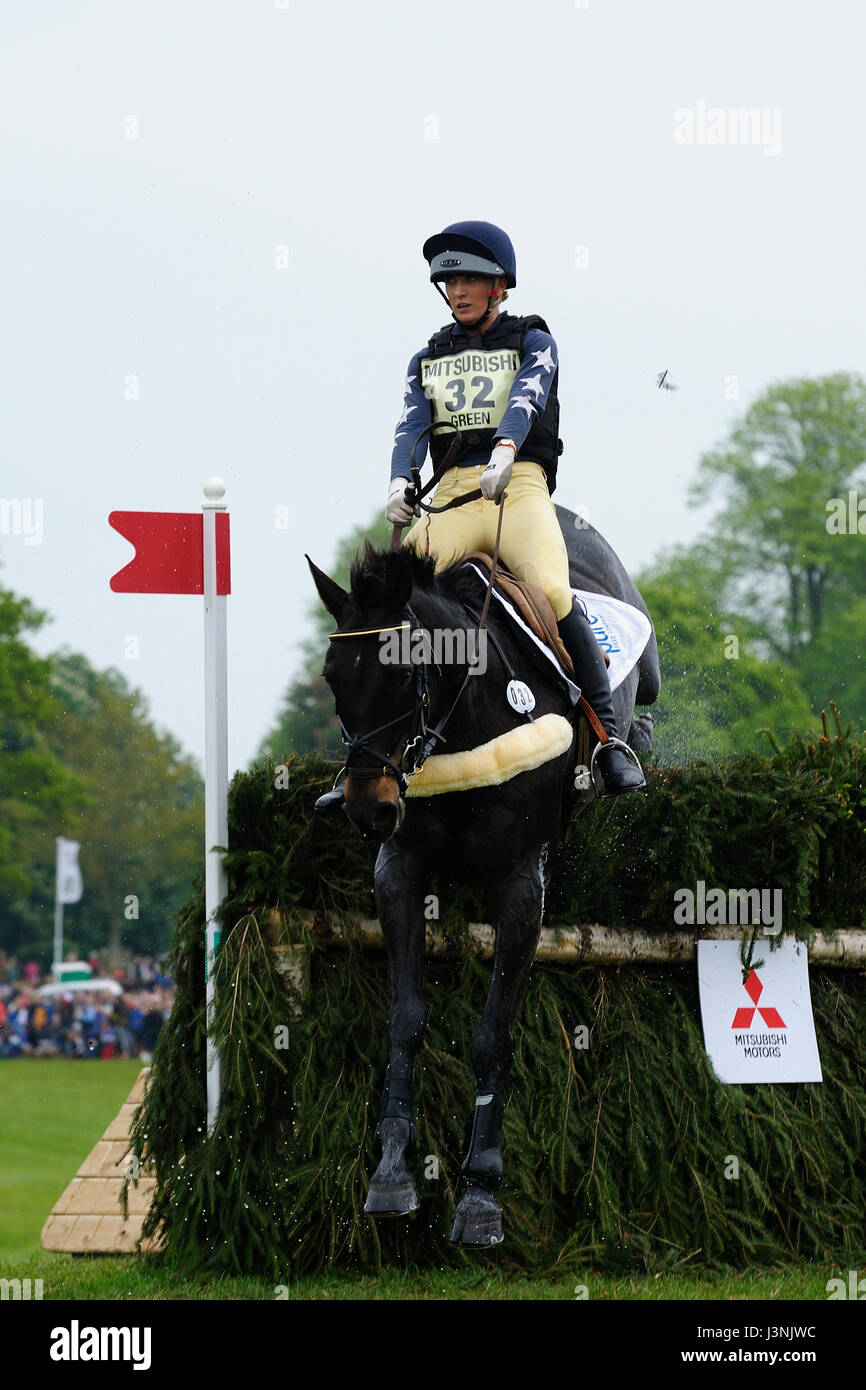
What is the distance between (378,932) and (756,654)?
3233 centimetres

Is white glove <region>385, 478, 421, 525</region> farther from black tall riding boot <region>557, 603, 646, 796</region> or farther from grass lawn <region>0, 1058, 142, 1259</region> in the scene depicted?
grass lawn <region>0, 1058, 142, 1259</region>

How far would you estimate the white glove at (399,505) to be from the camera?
7113 mm

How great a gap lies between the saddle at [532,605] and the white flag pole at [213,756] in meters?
1.52

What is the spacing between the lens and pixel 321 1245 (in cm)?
766

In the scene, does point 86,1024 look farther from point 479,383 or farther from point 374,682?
point 374,682

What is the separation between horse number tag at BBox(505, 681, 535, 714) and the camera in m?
6.91

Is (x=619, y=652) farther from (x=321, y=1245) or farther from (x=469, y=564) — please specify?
(x=321, y=1245)

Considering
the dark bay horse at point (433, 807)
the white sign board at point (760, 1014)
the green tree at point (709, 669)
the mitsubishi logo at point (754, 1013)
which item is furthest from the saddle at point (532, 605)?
the green tree at point (709, 669)

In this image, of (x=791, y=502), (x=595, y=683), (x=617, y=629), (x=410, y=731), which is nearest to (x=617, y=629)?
(x=617, y=629)

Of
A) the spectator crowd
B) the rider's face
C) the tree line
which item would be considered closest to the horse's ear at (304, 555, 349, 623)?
the rider's face

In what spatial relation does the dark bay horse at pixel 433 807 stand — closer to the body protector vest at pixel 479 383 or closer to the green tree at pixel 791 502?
the body protector vest at pixel 479 383

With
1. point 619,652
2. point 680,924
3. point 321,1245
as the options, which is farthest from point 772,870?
point 321,1245

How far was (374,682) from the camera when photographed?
6059 mm

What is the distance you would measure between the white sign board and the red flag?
3.21 metres
